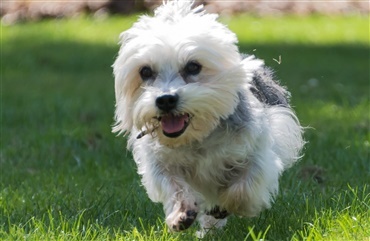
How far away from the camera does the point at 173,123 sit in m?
4.79

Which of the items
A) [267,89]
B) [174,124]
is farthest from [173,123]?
[267,89]

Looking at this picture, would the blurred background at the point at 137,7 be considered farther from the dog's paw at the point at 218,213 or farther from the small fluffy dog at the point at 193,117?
the small fluffy dog at the point at 193,117

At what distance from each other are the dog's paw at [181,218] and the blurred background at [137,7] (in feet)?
45.4

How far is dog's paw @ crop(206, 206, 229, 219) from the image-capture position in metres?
5.28

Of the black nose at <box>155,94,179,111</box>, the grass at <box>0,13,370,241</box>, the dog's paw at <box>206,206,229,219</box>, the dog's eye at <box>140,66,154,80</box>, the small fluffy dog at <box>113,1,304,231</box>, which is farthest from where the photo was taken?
the dog's paw at <box>206,206,229,219</box>

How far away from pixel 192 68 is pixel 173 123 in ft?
1.02

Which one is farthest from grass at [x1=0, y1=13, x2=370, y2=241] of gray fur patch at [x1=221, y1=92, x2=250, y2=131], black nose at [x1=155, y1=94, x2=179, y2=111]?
black nose at [x1=155, y1=94, x2=179, y2=111]

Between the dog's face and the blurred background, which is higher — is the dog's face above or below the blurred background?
above

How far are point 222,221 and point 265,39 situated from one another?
1084cm

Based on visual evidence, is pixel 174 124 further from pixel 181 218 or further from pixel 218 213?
pixel 218 213

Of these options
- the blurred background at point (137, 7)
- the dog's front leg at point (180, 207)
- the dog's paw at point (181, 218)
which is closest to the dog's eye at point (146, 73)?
the dog's front leg at point (180, 207)

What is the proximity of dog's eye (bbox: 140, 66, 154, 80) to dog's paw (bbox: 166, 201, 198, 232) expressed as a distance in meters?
0.72

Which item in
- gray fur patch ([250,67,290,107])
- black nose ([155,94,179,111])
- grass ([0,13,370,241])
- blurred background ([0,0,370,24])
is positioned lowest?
blurred background ([0,0,370,24])

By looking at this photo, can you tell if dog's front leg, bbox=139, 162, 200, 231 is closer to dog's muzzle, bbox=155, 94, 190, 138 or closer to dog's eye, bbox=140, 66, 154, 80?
dog's muzzle, bbox=155, 94, 190, 138
